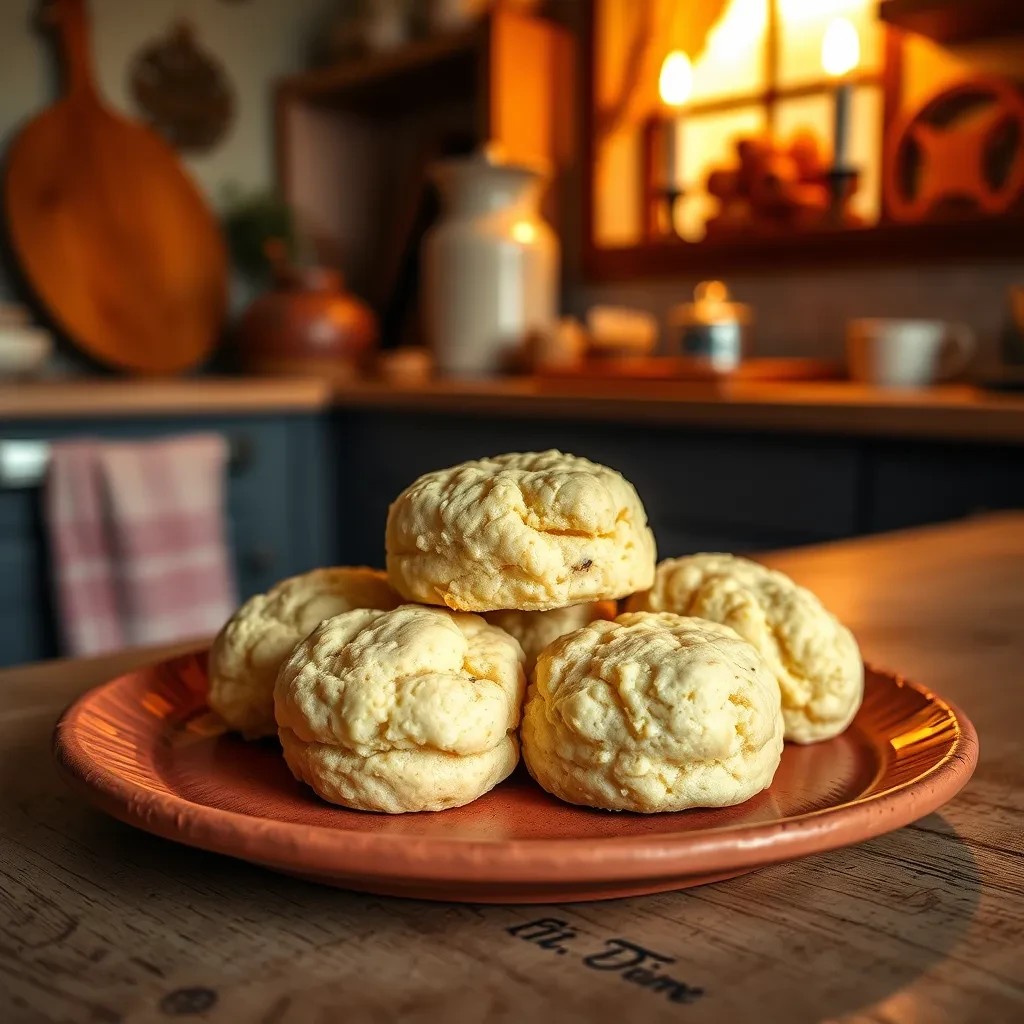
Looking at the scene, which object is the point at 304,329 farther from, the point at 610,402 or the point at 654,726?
the point at 654,726

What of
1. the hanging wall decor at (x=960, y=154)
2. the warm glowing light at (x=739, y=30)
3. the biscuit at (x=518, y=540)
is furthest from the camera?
the warm glowing light at (x=739, y=30)

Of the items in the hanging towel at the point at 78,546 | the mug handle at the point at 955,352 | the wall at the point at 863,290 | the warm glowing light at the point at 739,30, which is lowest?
the hanging towel at the point at 78,546

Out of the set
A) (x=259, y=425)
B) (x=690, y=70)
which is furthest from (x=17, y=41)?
(x=690, y=70)

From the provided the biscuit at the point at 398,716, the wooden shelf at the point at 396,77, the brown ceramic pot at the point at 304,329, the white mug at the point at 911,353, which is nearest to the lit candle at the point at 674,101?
the wooden shelf at the point at 396,77

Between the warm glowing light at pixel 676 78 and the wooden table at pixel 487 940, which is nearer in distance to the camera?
the wooden table at pixel 487 940

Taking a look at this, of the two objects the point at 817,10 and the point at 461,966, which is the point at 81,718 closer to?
the point at 461,966

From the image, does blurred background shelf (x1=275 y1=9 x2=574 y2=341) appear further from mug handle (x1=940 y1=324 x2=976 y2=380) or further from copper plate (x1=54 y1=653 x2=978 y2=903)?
copper plate (x1=54 y1=653 x2=978 y2=903)

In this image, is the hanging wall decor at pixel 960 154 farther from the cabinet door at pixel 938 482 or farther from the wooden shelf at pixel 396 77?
the wooden shelf at pixel 396 77
